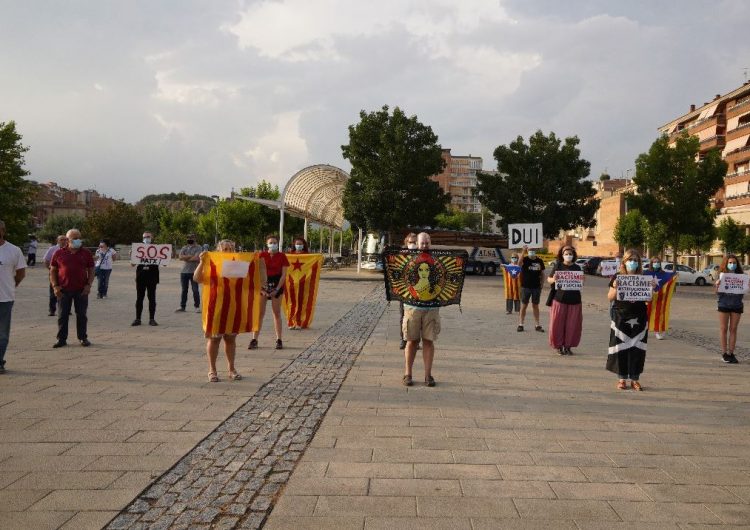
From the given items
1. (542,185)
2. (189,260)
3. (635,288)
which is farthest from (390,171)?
(635,288)

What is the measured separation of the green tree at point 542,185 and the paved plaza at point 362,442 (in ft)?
93.3

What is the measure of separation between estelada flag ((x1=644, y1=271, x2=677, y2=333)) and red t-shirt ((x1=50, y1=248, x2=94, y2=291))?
9.50 metres

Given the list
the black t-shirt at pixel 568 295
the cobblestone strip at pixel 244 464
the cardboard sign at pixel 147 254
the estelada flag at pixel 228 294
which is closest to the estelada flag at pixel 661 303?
the black t-shirt at pixel 568 295

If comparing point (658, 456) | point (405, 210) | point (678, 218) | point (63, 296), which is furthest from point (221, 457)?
point (678, 218)

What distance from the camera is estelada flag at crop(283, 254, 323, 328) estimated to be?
1233 centimetres

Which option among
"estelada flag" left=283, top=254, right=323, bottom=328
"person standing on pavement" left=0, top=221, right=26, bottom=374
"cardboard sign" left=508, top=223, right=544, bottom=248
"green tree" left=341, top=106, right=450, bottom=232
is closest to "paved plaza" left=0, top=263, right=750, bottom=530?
"person standing on pavement" left=0, top=221, right=26, bottom=374

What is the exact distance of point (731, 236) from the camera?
49.5 meters

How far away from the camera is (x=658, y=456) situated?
4.93 m

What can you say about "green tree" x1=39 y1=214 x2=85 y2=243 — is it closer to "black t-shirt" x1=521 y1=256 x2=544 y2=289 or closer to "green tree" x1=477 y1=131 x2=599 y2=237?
"green tree" x1=477 y1=131 x2=599 y2=237

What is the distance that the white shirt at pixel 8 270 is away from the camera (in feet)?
25.1

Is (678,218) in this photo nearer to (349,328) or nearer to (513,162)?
(513,162)

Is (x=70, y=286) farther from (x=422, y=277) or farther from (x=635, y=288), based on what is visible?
(x=635, y=288)

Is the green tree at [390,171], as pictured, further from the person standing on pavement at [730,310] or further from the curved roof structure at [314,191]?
the person standing on pavement at [730,310]

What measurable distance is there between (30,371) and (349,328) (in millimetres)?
6224
